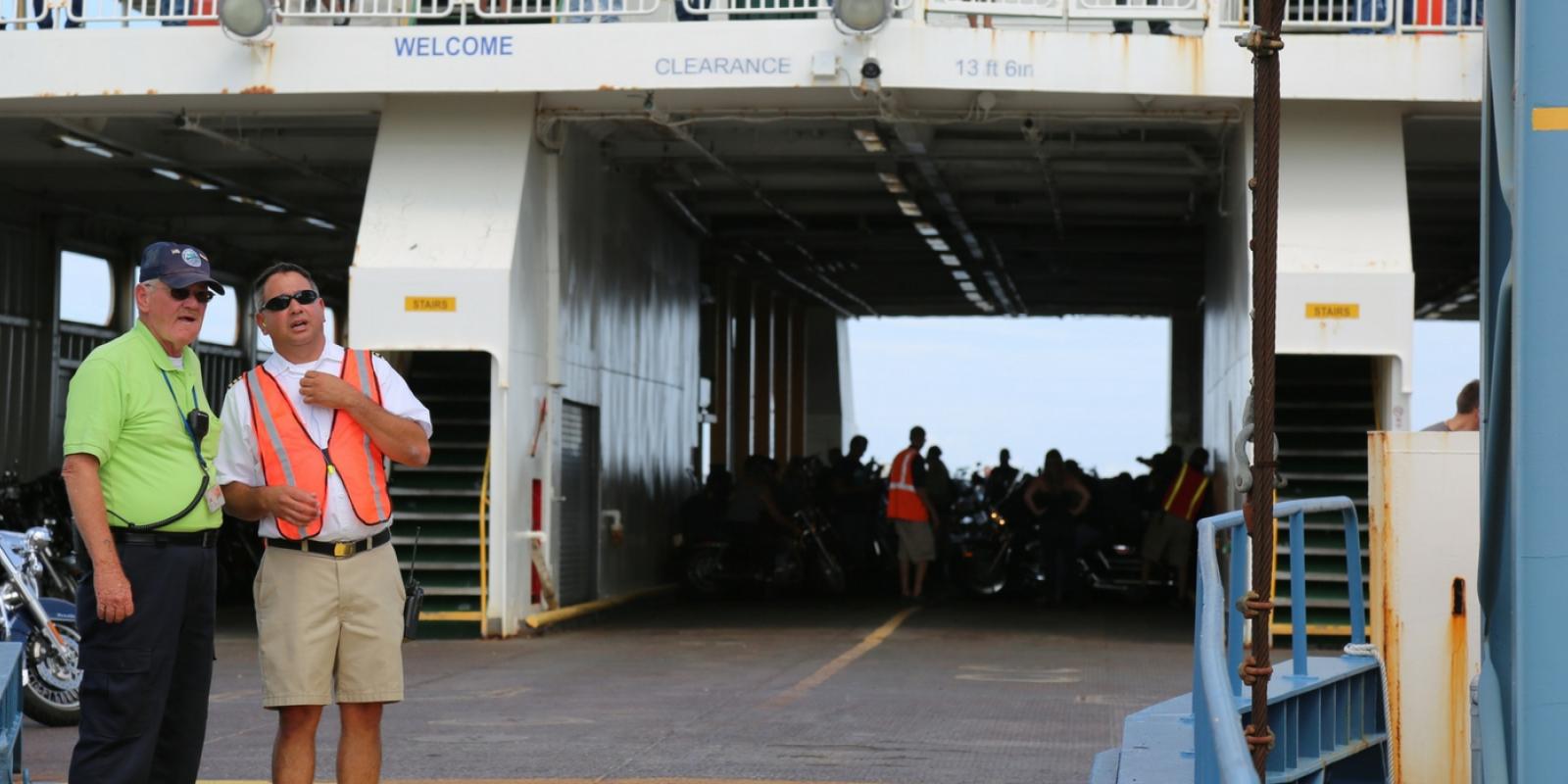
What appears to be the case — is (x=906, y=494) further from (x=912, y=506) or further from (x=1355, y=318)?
(x=1355, y=318)

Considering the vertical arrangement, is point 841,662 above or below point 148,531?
below

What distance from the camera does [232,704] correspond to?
11.0m

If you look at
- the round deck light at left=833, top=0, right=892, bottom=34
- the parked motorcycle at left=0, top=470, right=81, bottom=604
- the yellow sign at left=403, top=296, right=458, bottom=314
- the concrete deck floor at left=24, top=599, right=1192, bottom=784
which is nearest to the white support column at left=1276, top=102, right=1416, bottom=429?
the concrete deck floor at left=24, top=599, right=1192, bottom=784

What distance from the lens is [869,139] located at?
17391 millimetres

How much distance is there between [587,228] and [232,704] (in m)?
7.76

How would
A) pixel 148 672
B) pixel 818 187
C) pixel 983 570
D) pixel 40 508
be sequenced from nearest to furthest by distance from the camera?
pixel 148 672 → pixel 40 508 → pixel 983 570 → pixel 818 187

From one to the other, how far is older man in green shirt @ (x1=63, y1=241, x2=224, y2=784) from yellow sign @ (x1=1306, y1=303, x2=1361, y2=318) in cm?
1026

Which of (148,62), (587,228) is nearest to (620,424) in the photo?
(587,228)

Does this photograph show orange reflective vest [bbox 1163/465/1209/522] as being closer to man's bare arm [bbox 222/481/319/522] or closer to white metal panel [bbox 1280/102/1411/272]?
white metal panel [bbox 1280/102/1411/272]

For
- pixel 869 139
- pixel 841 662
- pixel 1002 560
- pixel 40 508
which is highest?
pixel 869 139

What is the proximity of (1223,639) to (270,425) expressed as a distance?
287cm

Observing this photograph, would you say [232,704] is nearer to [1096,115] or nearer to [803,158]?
[1096,115]

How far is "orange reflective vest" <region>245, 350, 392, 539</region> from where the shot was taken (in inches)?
232

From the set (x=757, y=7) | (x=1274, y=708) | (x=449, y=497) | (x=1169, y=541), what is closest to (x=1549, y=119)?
(x=1274, y=708)
